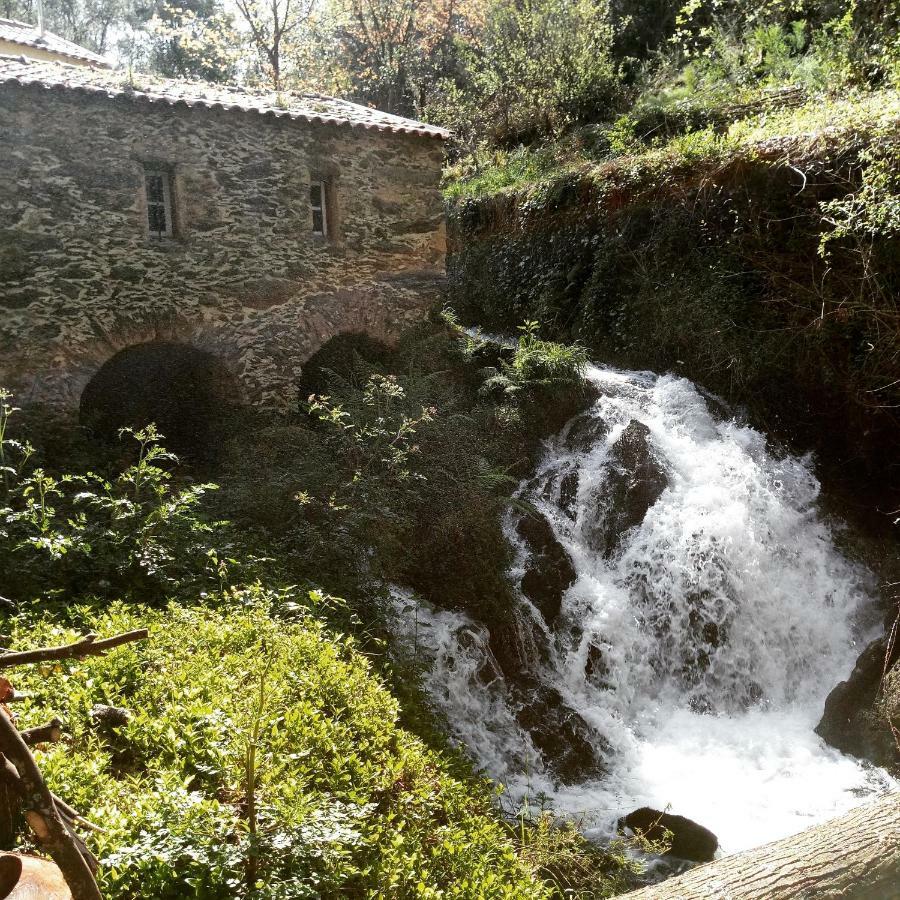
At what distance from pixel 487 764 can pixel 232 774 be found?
328cm

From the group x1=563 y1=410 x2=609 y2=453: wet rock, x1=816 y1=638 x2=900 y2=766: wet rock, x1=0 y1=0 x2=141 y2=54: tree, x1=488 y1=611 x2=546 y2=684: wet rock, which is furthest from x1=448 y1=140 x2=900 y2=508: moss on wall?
x1=0 y1=0 x2=141 y2=54: tree

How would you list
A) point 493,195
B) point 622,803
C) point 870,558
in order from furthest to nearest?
point 493,195, point 870,558, point 622,803

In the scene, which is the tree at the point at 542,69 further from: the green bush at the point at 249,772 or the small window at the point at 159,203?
the green bush at the point at 249,772

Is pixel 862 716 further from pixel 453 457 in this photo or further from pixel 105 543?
pixel 105 543

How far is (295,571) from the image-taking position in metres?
7.41

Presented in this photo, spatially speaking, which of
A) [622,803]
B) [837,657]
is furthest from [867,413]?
[622,803]

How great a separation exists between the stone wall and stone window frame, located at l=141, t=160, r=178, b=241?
6cm

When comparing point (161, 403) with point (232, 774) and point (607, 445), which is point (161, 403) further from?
point (232, 774)

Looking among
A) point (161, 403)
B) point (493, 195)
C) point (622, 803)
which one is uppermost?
point (493, 195)

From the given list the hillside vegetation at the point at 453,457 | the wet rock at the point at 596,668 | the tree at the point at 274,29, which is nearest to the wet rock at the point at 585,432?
the hillside vegetation at the point at 453,457

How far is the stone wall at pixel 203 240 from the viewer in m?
9.26

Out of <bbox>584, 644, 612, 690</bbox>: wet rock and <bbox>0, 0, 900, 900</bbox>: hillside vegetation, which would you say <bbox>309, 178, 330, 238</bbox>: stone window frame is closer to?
<bbox>0, 0, 900, 900</bbox>: hillside vegetation

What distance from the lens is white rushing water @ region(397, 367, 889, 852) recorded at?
7.11 metres

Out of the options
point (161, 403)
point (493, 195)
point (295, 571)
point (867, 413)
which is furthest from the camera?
point (493, 195)
